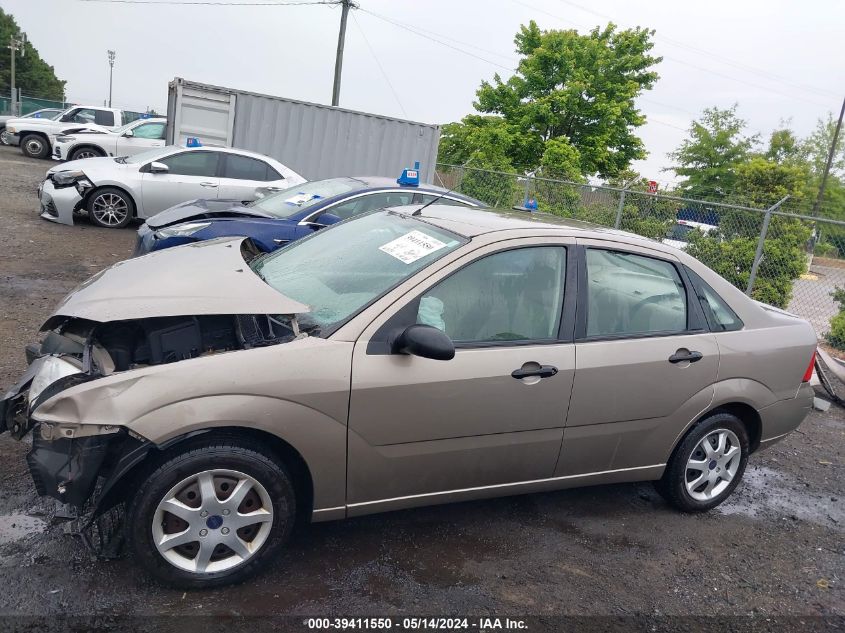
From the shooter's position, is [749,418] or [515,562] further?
[749,418]

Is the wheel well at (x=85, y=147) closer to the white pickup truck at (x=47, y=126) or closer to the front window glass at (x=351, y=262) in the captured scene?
the white pickup truck at (x=47, y=126)

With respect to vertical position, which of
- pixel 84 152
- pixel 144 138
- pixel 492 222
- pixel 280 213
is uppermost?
pixel 492 222

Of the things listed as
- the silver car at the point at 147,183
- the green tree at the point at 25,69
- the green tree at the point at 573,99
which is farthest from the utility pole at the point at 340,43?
the green tree at the point at 25,69

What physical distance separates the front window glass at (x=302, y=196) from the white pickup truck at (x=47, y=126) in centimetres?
1682

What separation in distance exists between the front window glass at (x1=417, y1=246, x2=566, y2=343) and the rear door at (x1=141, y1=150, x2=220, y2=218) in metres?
8.74

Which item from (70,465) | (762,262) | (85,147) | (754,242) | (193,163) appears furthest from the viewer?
(85,147)

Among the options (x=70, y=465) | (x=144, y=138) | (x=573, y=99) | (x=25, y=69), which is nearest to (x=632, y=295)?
(x=70, y=465)

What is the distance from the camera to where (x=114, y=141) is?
1830 centimetres

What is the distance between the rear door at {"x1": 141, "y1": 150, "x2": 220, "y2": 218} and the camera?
436 inches

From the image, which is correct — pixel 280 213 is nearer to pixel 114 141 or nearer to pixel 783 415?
pixel 783 415

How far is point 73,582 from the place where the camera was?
2.89m

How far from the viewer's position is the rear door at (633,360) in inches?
142

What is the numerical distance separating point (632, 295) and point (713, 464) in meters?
1.23

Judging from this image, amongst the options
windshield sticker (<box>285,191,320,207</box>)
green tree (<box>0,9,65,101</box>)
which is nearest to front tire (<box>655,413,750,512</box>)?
windshield sticker (<box>285,191,320,207</box>)
